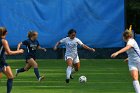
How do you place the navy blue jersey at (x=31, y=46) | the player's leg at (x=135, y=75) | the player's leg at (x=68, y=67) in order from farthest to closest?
1. the navy blue jersey at (x=31, y=46)
2. the player's leg at (x=68, y=67)
3. the player's leg at (x=135, y=75)

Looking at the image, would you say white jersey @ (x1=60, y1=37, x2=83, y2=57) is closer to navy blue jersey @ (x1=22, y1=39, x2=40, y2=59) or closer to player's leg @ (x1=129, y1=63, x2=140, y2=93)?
navy blue jersey @ (x1=22, y1=39, x2=40, y2=59)

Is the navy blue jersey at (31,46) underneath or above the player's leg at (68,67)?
above

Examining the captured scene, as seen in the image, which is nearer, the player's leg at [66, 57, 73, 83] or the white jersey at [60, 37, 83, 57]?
the player's leg at [66, 57, 73, 83]

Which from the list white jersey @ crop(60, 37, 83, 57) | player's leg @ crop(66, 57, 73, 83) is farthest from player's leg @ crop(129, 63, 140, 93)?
white jersey @ crop(60, 37, 83, 57)

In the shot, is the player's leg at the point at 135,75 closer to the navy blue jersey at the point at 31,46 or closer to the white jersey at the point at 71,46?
the white jersey at the point at 71,46

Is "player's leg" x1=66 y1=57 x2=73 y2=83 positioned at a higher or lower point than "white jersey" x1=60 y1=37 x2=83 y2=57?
lower

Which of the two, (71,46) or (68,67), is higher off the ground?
(71,46)

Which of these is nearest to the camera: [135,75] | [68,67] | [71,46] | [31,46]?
[135,75]

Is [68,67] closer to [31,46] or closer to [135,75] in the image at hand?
[31,46]

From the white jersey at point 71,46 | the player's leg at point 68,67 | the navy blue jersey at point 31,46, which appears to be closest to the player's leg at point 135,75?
the player's leg at point 68,67

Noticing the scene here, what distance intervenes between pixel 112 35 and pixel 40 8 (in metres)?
5.23

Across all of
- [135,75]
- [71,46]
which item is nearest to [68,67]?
[71,46]

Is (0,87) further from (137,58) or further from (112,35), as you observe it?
(112,35)

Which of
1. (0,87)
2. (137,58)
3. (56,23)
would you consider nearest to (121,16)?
(56,23)
